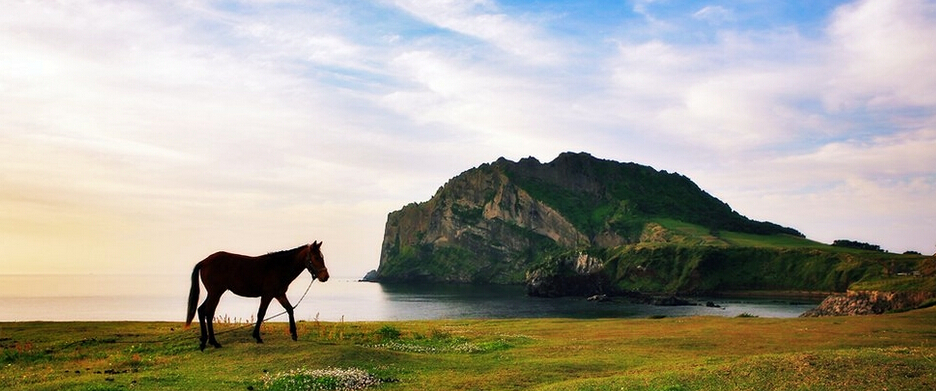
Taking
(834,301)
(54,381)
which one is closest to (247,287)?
(54,381)

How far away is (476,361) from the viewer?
2497 cm

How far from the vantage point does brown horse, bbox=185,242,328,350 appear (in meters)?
24.9

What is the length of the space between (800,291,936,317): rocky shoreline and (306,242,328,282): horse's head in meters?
63.3

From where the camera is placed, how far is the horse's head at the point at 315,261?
2447 centimetres

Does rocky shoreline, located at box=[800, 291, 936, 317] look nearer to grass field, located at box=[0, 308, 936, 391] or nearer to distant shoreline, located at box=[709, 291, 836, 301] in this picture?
grass field, located at box=[0, 308, 936, 391]

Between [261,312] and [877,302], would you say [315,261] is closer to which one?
[261,312]

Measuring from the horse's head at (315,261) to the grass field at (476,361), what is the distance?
282 centimetres

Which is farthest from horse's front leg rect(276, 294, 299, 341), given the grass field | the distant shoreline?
the distant shoreline

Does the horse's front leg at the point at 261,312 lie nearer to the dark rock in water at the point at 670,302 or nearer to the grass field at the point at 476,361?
the grass field at the point at 476,361

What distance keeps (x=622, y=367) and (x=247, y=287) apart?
48.6ft

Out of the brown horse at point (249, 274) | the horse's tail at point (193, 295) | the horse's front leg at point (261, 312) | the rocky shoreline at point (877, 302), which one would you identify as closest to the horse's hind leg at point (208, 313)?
the brown horse at point (249, 274)

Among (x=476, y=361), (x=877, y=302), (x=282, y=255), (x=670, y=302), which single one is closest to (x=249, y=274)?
(x=282, y=255)

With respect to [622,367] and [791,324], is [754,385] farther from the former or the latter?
[791,324]

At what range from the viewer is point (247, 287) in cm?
2512
